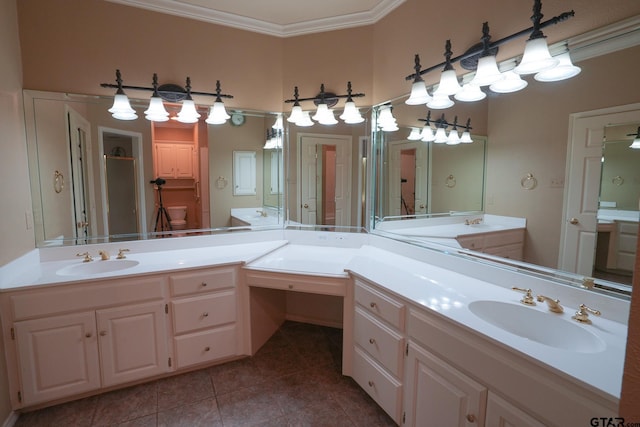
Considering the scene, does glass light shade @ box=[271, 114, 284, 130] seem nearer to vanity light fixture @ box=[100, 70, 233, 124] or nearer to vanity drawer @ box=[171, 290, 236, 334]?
vanity light fixture @ box=[100, 70, 233, 124]

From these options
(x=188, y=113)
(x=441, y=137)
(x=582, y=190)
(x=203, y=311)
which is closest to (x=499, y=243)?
(x=582, y=190)

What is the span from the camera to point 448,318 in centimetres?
126

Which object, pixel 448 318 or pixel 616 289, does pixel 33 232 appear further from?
pixel 616 289

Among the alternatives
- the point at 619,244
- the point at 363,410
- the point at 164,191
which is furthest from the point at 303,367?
the point at 619,244

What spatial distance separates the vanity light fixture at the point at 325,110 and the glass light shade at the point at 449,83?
2.59ft

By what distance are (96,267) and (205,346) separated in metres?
0.92

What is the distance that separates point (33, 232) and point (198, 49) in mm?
1731

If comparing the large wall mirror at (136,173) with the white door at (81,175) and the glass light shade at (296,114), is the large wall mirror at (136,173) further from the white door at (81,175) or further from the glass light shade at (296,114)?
the glass light shade at (296,114)

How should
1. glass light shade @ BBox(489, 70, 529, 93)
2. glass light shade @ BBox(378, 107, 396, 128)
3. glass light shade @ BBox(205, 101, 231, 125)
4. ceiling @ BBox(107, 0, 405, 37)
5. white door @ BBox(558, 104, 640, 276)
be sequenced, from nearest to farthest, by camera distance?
white door @ BBox(558, 104, 640, 276)
glass light shade @ BBox(489, 70, 529, 93)
ceiling @ BBox(107, 0, 405, 37)
glass light shade @ BBox(378, 107, 396, 128)
glass light shade @ BBox(205, 101, 231, 125)

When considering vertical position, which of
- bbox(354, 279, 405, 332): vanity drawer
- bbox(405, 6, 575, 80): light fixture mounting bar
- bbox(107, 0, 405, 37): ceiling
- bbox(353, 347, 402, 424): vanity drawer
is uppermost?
bbox(107, 0, 405, 37): ceiling

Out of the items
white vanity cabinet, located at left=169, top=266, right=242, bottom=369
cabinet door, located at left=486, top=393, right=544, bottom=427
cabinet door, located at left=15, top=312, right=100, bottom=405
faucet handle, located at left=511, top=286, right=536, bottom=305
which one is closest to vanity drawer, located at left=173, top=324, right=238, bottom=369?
white vanity cabinet, located at left=169, top=266, right=242, bottom=369

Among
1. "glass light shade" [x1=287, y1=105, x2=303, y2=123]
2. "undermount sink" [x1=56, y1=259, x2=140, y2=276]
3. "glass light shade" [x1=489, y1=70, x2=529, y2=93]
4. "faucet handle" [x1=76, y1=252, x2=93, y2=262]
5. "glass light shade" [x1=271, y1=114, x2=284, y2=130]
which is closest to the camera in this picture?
"glass light shade" [x1=489, y1=70, x2=529, y2=93]

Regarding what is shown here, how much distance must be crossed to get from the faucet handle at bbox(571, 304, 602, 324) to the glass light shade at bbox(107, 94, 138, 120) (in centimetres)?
282

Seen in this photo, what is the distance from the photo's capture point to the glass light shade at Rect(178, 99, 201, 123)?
2332 millimetres
